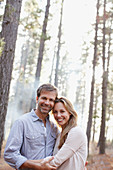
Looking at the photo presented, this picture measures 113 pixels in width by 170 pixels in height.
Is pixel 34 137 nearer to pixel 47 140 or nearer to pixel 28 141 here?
pixel 28 141

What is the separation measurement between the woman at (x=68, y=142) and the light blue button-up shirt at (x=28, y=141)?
0.69ft

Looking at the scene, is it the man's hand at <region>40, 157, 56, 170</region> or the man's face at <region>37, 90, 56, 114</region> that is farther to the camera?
the man's face at <region>37, 90, 56, 114</region>

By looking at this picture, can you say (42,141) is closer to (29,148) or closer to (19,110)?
(29,148)

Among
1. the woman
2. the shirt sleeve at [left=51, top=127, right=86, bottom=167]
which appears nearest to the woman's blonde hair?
the woman

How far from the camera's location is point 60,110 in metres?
3.47

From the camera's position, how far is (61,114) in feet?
11.3

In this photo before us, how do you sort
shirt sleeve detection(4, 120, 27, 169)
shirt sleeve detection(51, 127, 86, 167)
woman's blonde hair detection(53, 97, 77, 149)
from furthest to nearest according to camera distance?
1. woman's blonde hair detection(53, 97, 77, 149)
2. shirt sleeve detection(51, 127, 86, 167)
3. shirt sleeve detection(4, 120, 27, 169)

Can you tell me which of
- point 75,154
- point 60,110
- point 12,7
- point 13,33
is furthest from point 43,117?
point 12,7

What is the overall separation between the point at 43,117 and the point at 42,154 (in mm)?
618

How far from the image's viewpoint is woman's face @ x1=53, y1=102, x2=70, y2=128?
Result: 11.3 feet

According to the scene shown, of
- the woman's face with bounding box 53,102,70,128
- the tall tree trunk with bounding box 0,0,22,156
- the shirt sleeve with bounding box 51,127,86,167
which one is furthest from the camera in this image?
the tall tree trunk with bounding box 0,0,22,156

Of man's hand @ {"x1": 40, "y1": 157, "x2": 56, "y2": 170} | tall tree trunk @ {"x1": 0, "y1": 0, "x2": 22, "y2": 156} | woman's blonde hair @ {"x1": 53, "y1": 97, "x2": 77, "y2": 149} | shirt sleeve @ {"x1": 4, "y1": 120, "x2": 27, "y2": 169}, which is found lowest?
man's hand @ {"x1": 40, "y1": 157, "x2": 56, "y2": 170}

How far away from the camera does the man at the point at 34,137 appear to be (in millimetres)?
2934

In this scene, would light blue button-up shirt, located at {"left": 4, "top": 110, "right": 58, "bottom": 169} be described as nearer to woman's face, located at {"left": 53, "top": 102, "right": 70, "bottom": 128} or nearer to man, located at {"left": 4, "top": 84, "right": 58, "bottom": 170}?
man, located at {"left": 4, "top": 84, "right": 58, "bottom": 170}
